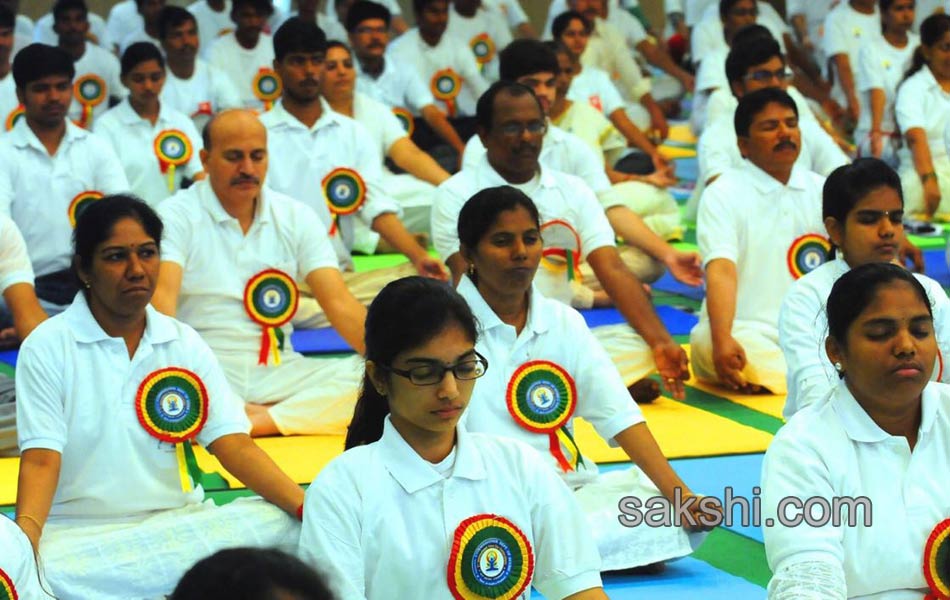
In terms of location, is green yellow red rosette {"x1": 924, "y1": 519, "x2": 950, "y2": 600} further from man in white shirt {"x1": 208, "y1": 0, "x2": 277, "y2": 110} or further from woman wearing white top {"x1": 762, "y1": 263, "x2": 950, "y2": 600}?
man in white shirt {"x1": 208, "y1": 0, "x2": 277, "y2": 110}

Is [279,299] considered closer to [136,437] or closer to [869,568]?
[136,437]

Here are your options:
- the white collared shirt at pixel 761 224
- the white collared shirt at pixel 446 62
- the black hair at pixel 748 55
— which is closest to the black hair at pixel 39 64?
the white collared shirt at pixel 761 224

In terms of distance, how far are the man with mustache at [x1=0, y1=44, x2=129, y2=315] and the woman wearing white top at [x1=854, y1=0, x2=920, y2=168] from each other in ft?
16.5

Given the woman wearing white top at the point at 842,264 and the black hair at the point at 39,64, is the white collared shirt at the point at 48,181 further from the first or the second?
→ the woman wearing white top at the point at 842,264

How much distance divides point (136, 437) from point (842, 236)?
1930 millimetres

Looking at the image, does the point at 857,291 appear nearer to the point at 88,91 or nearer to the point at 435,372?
the point at 435,372

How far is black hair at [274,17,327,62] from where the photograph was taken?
25.2ft

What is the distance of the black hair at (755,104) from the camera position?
634 centimetres

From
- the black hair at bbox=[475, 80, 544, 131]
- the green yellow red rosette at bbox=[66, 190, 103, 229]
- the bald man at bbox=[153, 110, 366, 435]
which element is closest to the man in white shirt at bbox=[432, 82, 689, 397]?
the black hair at bbox=[475, 80, 544, 131]

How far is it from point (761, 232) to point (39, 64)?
9.65 ft

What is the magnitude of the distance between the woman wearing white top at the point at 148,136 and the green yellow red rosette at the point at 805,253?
3.44 m

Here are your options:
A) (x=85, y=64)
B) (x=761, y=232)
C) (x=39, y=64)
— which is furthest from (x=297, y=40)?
(x=85, y=64)

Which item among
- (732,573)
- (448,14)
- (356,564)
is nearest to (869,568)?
(356,564)

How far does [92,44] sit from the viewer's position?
11.9 m
